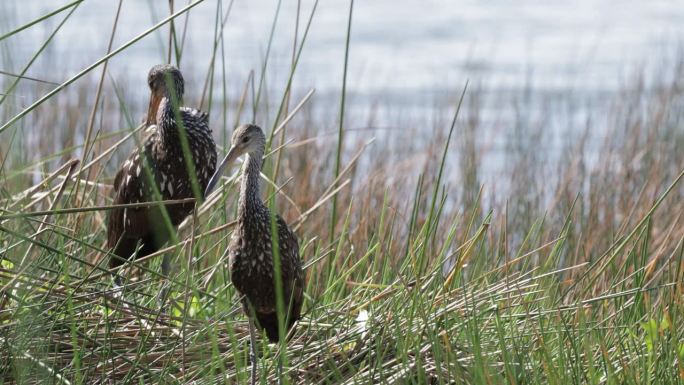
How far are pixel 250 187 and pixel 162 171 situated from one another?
2.69ft

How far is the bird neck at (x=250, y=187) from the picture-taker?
3779mm

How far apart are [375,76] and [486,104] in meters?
1.64

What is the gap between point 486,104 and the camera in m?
12.9

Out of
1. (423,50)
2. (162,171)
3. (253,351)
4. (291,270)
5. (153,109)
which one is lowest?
(423,50)

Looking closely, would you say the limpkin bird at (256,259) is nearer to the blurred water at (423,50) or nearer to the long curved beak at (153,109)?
the long curved beak at (153,109)

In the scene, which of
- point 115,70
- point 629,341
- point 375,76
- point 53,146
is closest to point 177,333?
point 629,341

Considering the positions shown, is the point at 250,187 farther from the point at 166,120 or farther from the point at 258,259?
the point at 166,120

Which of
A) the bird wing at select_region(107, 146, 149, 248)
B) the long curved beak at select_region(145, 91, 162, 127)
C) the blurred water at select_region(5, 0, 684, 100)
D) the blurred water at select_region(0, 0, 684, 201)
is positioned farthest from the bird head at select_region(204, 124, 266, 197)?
the blurred water at select_region(5, 0, 684, 100)

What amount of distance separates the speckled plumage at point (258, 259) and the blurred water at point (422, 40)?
315 inches

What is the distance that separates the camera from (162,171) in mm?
4559

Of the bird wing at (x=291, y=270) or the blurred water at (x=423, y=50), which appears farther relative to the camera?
the blurred water at (x=423, y=50)

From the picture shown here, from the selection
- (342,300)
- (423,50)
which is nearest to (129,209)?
(342,300)

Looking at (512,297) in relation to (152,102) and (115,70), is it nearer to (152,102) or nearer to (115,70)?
(152,102)

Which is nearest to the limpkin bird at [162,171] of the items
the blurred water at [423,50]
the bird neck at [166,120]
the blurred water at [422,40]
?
the bird neck at [166,120]
